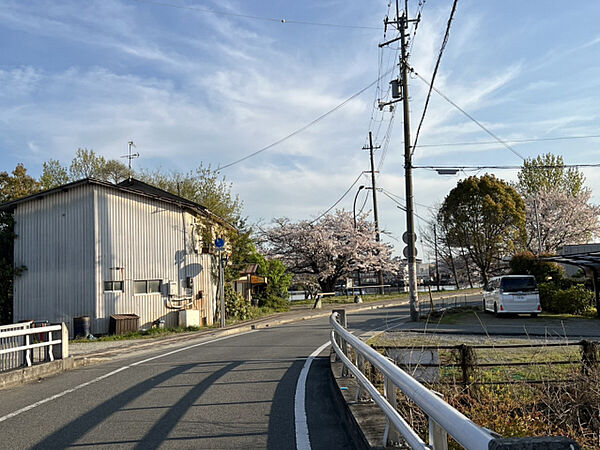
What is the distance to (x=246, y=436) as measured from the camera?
607 cm

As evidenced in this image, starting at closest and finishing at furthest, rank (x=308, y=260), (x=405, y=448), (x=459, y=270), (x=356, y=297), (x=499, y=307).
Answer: (x=405, y=448) → (x=499, y=307) → (x=356, y=297) → (x=308, y=260) → (x=459, y=270)

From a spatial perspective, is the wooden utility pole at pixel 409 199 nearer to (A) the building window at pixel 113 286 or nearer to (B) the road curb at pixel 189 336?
(B) the road curb at pixel 189 336

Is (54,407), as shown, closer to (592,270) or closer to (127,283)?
(127,283)

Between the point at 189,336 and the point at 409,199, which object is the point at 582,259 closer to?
the point at 409,199

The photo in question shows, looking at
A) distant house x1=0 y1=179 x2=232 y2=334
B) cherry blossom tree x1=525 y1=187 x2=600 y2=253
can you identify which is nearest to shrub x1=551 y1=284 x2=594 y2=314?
distant house x1=0 y1=179 x2=232 y2=334

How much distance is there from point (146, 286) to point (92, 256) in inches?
99.3

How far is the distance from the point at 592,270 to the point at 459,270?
34721 millimetres

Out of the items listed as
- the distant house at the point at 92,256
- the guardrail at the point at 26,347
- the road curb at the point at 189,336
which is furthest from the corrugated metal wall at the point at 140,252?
the guardrail at the point at 26,347

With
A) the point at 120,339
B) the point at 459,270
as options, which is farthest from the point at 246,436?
the point at 459,270

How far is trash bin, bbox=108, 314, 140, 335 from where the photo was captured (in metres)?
20.0

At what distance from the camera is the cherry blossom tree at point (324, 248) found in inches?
1754

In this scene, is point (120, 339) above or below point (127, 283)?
below

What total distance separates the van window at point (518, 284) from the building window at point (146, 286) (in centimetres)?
1430

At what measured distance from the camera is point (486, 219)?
4184cm
